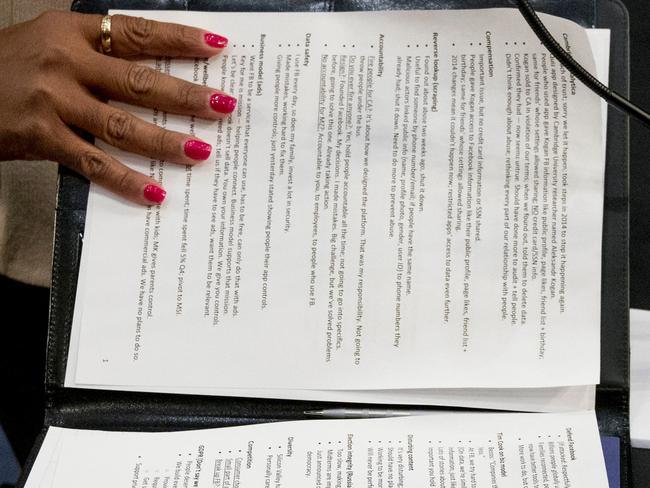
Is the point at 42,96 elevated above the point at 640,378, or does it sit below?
above

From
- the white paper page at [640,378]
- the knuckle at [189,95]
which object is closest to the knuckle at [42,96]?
the knuckle at [189,95]

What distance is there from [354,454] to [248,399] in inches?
3.5

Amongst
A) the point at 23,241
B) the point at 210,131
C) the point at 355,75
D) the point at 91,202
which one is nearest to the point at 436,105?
the point at 355,75

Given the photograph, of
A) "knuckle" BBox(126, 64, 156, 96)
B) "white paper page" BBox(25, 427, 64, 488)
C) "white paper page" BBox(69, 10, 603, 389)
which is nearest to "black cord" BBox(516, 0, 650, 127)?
"white paper page" BBox(69, 10, 603, 389)

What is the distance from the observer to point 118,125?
0.59 m

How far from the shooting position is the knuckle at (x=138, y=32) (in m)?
0.60

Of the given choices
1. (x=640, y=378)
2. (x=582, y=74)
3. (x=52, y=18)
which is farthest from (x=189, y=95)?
(x=640, y=378)

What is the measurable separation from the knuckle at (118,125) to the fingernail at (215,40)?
0.09 meters

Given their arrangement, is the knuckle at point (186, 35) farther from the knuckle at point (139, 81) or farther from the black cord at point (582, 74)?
the black cord at point (582, 74)

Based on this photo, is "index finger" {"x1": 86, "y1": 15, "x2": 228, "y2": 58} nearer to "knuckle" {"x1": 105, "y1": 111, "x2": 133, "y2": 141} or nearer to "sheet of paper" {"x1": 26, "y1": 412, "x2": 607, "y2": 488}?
"knuckle" {"x1": 105, "y1": 111, "x2": 133, "y2": 141}

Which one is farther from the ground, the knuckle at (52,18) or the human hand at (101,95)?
the knuckle at (52,18)

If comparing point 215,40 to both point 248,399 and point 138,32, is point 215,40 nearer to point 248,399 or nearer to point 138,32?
point 138,32

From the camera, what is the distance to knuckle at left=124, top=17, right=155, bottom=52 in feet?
1.97

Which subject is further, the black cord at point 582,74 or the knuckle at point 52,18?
the knuckle at point 52,18
